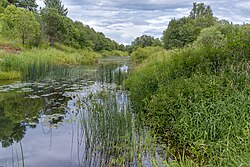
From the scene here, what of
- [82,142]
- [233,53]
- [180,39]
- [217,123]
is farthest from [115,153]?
[180,39]

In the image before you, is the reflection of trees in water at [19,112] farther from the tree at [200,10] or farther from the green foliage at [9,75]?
the tree at [200,10]

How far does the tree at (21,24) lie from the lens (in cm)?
2364

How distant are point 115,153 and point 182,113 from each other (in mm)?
1518

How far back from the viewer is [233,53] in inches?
271

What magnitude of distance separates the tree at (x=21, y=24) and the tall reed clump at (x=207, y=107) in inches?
768

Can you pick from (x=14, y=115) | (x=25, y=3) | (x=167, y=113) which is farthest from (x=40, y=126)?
(x=25, y=3)

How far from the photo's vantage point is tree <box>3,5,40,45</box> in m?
23.6

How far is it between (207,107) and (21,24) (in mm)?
22645

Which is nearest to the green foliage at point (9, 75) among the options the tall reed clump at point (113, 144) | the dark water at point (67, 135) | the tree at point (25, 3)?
the dark water at point (67, 135)

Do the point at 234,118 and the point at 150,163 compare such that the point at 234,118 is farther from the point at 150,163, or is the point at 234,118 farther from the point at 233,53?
the point at 233,53

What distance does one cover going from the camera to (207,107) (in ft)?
15.5

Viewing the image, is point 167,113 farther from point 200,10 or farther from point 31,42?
point 200,10

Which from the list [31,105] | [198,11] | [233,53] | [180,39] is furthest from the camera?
[198,11]

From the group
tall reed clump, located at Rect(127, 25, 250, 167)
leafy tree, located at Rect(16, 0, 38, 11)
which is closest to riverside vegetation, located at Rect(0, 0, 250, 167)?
tall reed clump, located at Rect(127, 25, 250, 167)
